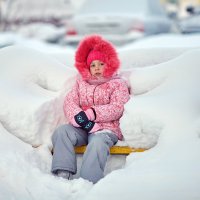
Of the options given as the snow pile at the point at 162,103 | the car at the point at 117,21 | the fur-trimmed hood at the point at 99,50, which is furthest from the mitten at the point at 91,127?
the car at the point at 117,21

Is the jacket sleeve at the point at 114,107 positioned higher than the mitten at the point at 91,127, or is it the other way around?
the jacket sleeve at the point at 114,107

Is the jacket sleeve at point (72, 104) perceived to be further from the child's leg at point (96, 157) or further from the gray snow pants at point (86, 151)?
the child's leg at point (96, 157)

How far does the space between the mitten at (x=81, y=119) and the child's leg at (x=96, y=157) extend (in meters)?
0.16

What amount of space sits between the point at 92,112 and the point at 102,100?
189 mm

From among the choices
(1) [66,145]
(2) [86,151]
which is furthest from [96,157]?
(1) [66,145]

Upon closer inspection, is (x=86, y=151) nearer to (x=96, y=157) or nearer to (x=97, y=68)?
(x=96, y=157)

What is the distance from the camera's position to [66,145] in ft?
9.90

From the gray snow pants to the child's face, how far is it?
18.1 inches

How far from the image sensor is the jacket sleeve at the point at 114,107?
3.15m

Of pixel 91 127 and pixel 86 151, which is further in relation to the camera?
pixel 91 127

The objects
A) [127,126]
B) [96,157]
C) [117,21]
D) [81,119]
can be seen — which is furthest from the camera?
[117,21]

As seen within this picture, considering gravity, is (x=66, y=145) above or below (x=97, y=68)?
below

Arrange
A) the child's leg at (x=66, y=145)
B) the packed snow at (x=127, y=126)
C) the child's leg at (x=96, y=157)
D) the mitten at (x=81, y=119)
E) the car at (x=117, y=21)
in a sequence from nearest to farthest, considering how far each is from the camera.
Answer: the packed snow at (x=127, y=126), the child's leg at (x=96, y=157), the child's leg at (x=66, y=145), the mitten at (x=81, y=119), the car at (x=117, y=21)

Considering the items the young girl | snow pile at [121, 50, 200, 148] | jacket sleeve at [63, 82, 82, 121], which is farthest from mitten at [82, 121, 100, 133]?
snow pile at [121, 50, 200, 148]
